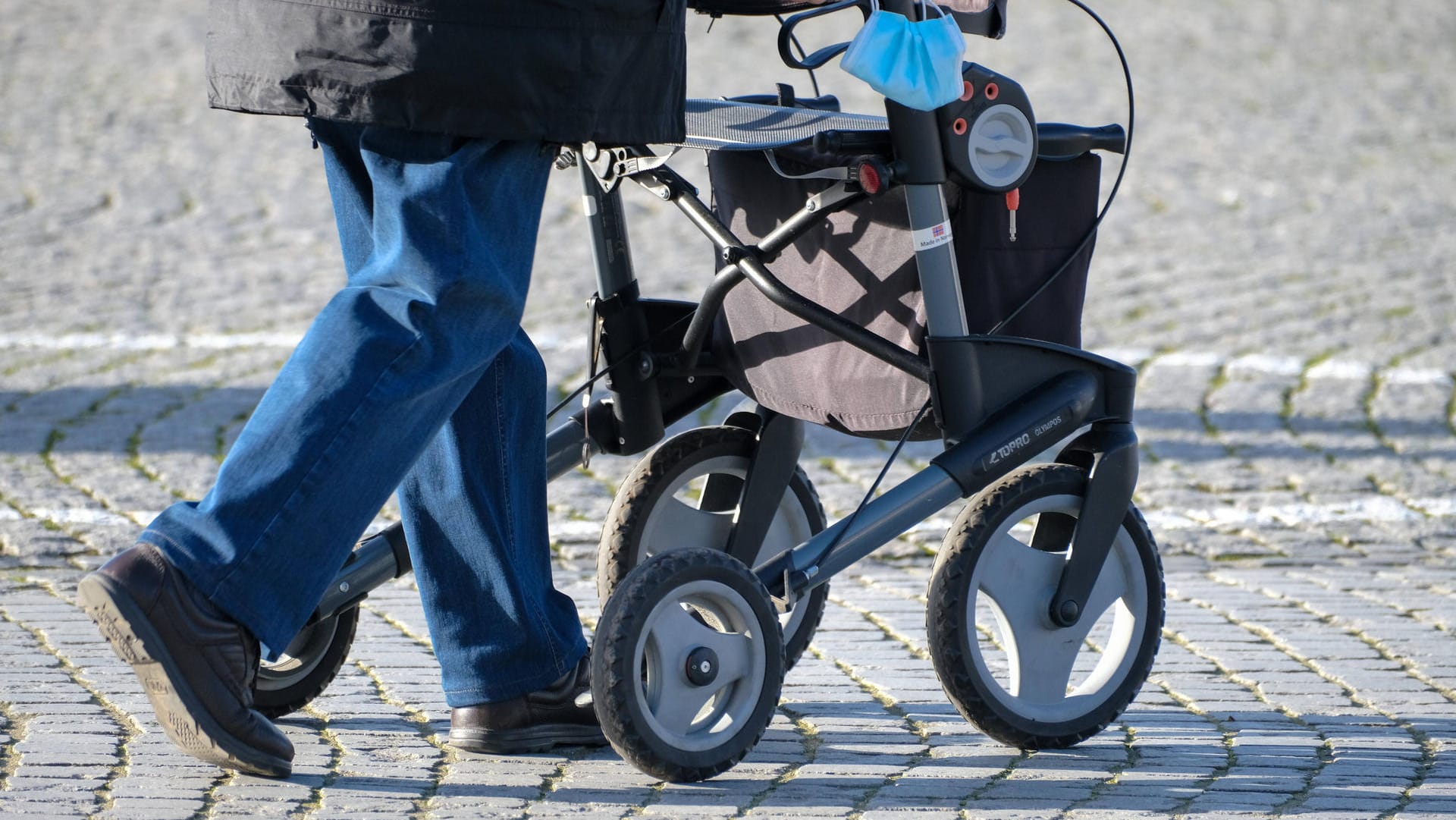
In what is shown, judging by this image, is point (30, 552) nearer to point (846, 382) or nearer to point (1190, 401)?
point (846, 382)

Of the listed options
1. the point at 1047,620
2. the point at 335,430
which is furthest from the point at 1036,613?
the point at 335,430

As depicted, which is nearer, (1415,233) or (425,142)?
(425,142)

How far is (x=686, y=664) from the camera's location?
2732 millimetres

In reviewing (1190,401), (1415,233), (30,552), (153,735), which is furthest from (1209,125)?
(153,735)

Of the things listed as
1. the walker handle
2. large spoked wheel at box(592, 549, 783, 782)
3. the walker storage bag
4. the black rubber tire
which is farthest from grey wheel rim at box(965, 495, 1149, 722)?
the black rubber tire

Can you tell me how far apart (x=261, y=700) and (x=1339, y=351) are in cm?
428

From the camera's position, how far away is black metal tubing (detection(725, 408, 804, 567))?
334 centimetres

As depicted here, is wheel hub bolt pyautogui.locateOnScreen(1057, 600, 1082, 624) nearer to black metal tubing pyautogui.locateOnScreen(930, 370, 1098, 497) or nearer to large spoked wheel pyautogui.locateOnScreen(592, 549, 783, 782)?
black metal tubing pyautogui.locateOnScreen(930, 370, 1098, 497)

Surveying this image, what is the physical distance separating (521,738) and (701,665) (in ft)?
1.23

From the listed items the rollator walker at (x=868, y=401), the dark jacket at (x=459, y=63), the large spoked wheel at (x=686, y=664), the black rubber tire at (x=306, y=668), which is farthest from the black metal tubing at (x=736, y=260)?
the black rubber tire at (x=306, y=668)

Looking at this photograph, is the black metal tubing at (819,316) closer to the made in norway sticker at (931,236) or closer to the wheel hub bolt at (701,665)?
the made in norway sticker at (931,236)

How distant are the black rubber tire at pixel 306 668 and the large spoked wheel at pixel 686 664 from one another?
0.62 m

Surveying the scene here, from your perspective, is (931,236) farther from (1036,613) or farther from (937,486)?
(1036,613)

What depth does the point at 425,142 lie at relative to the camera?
2561 millimetres
